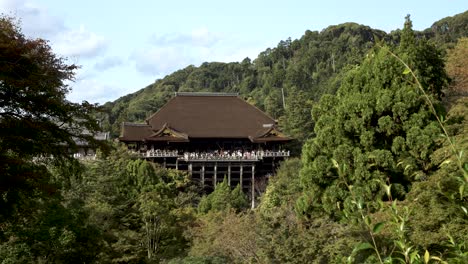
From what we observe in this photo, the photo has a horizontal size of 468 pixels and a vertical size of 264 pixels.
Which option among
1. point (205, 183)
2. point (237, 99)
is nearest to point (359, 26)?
point (237, 99)

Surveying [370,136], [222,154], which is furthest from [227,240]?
[222,154]

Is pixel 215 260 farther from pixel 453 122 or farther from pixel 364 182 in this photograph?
pixel 453 122

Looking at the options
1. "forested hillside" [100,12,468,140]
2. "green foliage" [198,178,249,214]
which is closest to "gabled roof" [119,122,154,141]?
"green foliage" [198,178,249,214]

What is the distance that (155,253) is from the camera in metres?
15.8

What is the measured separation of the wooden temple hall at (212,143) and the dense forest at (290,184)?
5.19 metres

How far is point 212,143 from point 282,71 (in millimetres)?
29486

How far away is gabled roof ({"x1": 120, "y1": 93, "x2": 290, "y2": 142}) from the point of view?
28.0 meters

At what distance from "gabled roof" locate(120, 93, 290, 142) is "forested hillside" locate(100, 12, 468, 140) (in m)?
10.3

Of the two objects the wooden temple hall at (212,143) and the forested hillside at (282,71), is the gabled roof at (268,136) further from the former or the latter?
the forested hillside at (282,71)

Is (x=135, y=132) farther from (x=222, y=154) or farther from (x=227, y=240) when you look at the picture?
(x=227, y=240)

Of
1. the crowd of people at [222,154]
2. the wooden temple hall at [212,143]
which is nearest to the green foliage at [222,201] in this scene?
the wooden temple hall at [212,143]

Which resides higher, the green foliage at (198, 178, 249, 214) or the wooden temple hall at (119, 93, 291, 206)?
the wooden temple hall at (119, 93, 291, 206)

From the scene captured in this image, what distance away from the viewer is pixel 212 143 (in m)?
29.4

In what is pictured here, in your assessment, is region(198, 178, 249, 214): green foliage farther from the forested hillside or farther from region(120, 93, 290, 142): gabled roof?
the forested hillside
